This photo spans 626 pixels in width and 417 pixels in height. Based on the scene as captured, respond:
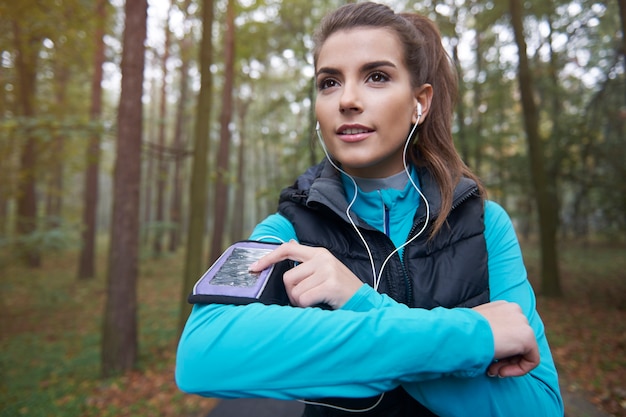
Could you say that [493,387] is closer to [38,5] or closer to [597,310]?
[38,5]

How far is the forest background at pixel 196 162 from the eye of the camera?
5668 millimetres

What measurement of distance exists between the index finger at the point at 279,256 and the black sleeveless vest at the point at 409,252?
25 centimetres

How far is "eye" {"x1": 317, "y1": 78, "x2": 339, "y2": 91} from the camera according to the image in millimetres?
1571

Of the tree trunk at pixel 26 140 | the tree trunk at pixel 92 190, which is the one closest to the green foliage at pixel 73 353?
the tree trunk at pixel 92 190

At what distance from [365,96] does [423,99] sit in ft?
1.23

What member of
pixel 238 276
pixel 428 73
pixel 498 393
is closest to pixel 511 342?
pixel 498 393

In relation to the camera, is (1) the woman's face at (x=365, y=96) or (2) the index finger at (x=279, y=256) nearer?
(2) the index finger at (x=279, y=256)

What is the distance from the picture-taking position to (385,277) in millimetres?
1443

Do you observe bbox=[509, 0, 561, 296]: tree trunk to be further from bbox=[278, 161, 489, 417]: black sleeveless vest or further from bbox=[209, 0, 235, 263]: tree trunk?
bbox=[278, 161, 489, 417]: black sleeveless vest

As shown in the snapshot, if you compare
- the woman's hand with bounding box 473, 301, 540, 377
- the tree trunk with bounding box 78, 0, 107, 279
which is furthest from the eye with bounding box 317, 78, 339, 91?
the tree trunk with bounding box 78, 0, 107, 279

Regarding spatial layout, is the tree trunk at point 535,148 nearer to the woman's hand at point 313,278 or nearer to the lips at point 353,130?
the lips at point 353,130

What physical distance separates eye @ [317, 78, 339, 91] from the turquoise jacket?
908 millimetres

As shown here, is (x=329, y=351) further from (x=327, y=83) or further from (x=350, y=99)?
(x=327, y=83)

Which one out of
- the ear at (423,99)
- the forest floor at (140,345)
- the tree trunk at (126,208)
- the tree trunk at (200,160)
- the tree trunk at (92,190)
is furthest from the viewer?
the tree trunk at (92,190)
